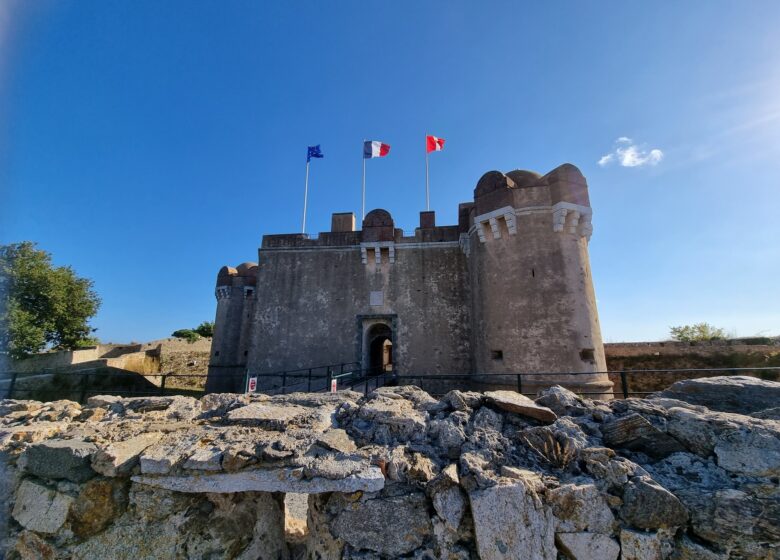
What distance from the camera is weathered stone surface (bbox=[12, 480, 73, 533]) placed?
2861mm

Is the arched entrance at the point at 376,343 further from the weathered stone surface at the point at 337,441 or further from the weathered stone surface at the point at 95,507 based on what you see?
the weathered stone surface at the point at 95,507

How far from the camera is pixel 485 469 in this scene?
265 cm

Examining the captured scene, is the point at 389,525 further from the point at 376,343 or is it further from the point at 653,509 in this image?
the point at 376,343

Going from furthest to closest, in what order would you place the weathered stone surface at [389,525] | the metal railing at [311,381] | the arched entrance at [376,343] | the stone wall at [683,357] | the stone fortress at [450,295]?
1. the stone wall at [683,357]
2. the arched entrance at [376,343]
3. the stone fortress at [450,295]
4. the metal railing at [311,381]
5. the weathered stone surface at [389,525]

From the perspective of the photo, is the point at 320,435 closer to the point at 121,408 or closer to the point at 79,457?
the point at 79,457

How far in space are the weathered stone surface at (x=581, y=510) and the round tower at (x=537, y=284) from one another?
8.03 m

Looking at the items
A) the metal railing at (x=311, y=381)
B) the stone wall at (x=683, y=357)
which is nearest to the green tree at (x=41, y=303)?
the metal railing at (x=311, y=381)

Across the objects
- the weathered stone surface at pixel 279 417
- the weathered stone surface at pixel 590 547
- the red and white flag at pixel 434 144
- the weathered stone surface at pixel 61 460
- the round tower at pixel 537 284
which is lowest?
the weathered stone surface at pixel 590 547

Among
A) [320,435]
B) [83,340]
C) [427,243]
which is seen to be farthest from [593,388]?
[83,340]

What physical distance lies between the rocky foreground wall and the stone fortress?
6914 mm

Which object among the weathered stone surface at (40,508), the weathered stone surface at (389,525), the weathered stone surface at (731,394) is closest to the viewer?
the weathered stone surface at (389,525)

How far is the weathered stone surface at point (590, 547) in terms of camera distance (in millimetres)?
2309

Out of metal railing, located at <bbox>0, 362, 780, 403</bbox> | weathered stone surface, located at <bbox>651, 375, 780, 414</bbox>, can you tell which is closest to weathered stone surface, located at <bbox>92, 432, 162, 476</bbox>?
metal railing, located at <bbox>0, 362, 780, 403</bbox>

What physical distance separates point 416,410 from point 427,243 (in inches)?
449
